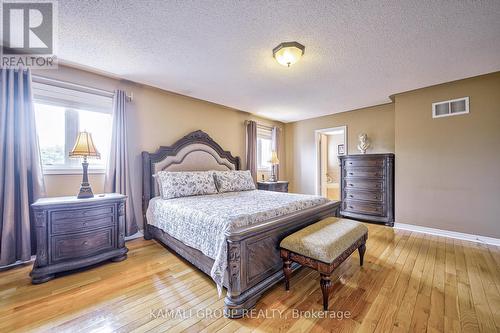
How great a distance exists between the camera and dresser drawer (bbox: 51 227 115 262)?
2.13 metres

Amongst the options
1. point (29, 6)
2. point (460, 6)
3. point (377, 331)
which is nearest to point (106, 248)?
point (29, 6)

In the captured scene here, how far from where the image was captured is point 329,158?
25.1ft

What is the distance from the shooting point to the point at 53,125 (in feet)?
8.80

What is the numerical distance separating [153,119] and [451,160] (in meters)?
4.95

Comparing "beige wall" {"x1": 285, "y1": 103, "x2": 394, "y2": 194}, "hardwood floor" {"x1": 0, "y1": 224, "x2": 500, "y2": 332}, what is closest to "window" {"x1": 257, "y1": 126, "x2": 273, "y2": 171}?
"beige wall" {"x1": 285, "y1": 103, "x2": 394, "y2": 194}

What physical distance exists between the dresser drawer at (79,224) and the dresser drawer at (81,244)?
54mm

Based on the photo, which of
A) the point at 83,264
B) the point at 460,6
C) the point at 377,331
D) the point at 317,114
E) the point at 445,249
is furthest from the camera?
the point at 317,114

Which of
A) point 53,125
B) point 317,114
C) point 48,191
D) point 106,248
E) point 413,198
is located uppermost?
point 317,114

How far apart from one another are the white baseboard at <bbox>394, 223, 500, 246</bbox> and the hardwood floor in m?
0.61

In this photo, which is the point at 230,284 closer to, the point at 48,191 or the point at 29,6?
the point at 48,191

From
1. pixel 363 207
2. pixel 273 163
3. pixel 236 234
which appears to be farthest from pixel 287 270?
pixel 273 163

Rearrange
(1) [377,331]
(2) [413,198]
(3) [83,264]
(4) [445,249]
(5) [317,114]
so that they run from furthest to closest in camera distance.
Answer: (5) [317,114] → (2) [413,198] → (4) [445,249] → (3) [83,264] → (1) [377,331]

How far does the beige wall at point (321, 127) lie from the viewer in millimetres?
4392

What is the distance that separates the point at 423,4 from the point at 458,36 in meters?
0.81
